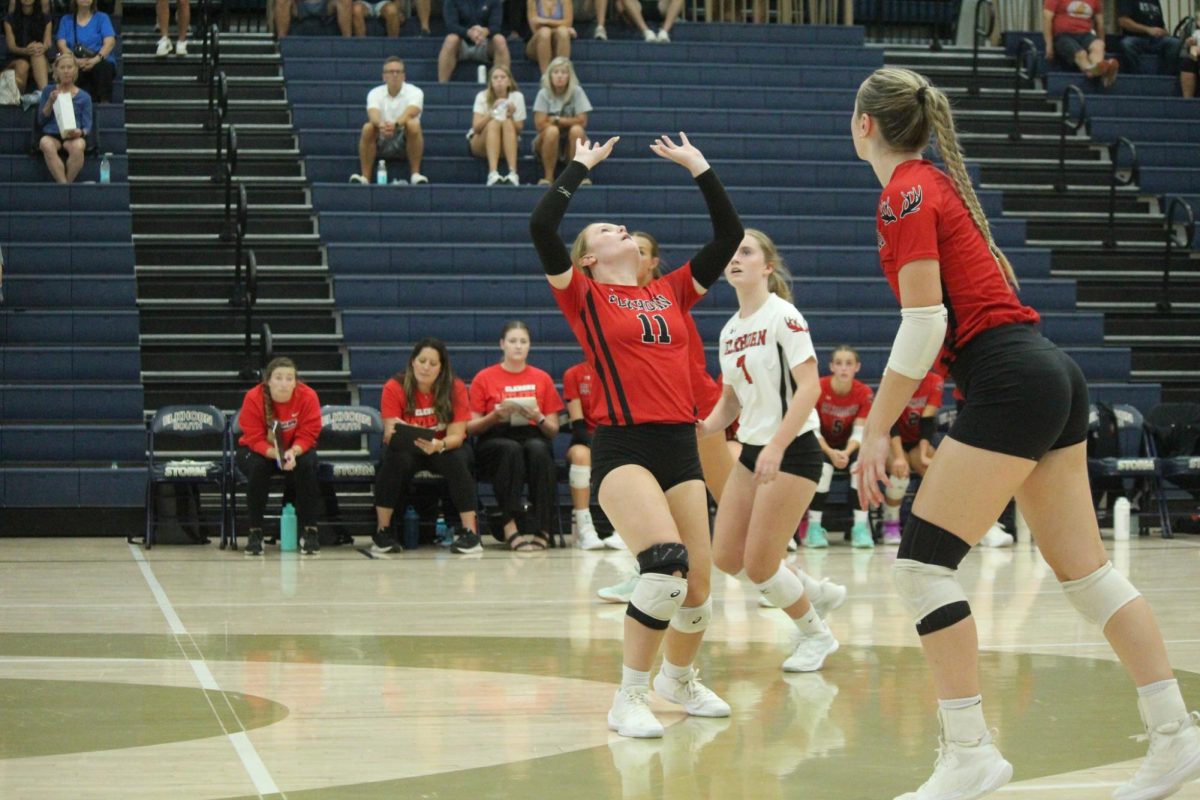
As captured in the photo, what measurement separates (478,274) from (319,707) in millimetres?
9010

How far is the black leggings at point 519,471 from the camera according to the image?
11.0 metres

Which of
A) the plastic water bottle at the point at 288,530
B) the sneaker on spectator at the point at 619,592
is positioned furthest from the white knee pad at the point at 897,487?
the plastic water bottle at the point at 288,530

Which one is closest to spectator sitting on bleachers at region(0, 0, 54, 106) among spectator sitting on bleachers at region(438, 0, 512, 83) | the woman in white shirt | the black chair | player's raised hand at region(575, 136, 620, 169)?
spectator sitting on bleachers at region(438, 0, 512, 83)

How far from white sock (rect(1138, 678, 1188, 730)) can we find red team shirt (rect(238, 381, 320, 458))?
7.72 m

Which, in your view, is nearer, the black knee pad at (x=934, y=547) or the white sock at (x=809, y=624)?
the black knee pad at (x=934, y=547)

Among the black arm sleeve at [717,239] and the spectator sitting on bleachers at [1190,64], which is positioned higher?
the spectator sitting on bleachers at [1190,64]

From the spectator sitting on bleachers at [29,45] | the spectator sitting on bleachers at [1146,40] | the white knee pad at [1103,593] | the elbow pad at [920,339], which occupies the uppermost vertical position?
the spectator sitting on bleachers at [1146,40]

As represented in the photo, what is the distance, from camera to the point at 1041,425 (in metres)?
3.60

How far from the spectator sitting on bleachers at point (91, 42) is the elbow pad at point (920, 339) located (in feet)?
41.7

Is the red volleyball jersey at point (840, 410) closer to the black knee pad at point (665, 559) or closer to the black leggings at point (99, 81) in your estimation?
the black knee pad at point (665, 559)

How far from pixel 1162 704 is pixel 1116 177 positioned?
13532mm

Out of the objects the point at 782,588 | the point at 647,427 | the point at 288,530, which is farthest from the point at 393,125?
the point at 647,427

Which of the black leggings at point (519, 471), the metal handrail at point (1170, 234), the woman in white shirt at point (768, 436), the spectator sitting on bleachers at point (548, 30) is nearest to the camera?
the woman in white shirt at point (768, 436)

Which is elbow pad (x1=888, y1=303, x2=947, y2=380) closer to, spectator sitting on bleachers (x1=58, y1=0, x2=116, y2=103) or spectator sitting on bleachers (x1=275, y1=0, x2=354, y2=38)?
spectator sitting on bleachers (x1=58, y1=0, x2=116, y2=103)
